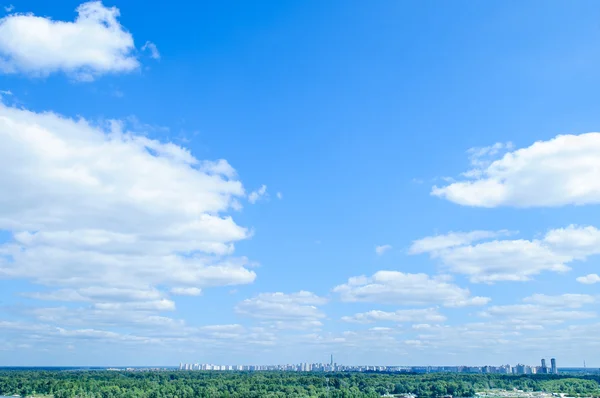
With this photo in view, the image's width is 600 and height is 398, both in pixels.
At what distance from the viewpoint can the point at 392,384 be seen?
13300 cm

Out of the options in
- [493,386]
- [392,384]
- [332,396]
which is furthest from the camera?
[493,386]

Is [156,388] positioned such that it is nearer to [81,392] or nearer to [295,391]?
[81,392]

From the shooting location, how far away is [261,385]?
369ft

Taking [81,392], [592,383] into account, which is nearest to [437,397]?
[592,383]

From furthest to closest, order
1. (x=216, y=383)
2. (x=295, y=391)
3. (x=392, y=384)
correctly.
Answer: (x=392, y=384), (x=216, y=383), (x=295, y=391)

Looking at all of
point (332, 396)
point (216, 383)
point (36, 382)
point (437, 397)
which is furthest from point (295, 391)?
point (36, 382)

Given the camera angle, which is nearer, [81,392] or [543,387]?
[81,392]

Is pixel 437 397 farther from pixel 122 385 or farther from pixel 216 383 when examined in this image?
pixel 122 385

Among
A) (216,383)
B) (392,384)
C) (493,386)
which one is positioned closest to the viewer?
(216,383)

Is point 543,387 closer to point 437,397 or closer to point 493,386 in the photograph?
point 493,386

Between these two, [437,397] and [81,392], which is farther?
[437,397]

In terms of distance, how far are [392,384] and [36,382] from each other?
255 ft

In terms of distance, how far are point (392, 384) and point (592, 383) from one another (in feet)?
164

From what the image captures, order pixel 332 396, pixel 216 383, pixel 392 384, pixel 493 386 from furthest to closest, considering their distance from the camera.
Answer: pixel 493 386 → pixel 392 384 → pixel 216 383 → pixel 332 396
